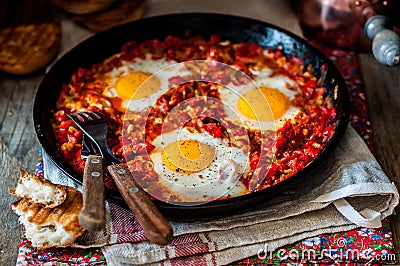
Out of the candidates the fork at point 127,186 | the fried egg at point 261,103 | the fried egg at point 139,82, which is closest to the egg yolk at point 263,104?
the fried egg at point 261,103

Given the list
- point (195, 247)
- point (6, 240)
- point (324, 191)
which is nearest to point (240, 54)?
point (324, 191)

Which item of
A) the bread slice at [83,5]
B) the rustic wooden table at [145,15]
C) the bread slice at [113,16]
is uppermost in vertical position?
the bread slice at [83,5]

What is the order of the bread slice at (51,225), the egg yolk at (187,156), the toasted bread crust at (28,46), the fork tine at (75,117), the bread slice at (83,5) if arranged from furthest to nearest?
the bread slice at (83,5) < the toasted bread crust at (28,46) < the fork tine at (75,117) < the egg yolk at (187,156) < the bread slice at (51,225)

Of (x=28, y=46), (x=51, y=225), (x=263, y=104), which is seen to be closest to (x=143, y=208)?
(x=51, y=225)

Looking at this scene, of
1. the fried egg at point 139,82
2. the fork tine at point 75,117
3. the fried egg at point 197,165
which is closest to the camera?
the fried egg at point 197,165

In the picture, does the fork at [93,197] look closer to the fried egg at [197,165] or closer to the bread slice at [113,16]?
the fried egg at [197,165]

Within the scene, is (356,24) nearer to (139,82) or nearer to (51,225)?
(139,82)
